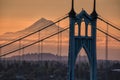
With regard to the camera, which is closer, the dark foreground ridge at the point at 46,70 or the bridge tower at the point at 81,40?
the bridge tower at the point at 81,40

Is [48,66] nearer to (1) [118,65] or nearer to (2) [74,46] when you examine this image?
(1) [118,65]

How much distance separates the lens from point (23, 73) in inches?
3718

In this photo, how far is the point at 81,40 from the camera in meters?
52.1

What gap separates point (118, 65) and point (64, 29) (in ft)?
137

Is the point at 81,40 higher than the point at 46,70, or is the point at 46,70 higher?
the point at 81,40

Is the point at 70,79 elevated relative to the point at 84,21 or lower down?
lower down

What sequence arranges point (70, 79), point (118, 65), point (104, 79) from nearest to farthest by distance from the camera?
point (70, 79) < point (104, 79) < point (118, 65)

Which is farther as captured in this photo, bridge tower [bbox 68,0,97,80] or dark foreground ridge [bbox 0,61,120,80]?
dark foreground ridge [bbox 0,61,120,80]

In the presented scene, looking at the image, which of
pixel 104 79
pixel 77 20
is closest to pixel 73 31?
pixel 77 20

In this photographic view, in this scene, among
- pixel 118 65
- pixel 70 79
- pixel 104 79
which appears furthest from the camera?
pixel 118 65

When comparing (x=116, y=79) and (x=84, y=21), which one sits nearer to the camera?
(x=84, y=21)

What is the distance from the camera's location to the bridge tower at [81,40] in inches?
2009

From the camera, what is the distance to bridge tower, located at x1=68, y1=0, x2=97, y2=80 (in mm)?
51031

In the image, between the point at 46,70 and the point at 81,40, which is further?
the point at 46,70
